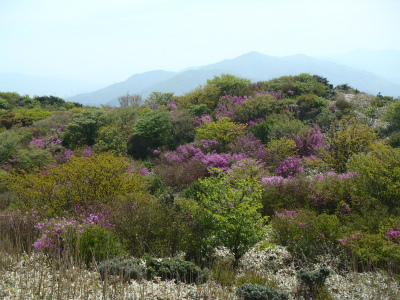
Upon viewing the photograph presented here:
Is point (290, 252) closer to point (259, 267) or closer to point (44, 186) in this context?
point (259, 267)

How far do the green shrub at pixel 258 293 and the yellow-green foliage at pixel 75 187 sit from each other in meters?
6.60

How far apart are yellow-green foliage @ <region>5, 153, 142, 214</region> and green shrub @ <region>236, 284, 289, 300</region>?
260 inches

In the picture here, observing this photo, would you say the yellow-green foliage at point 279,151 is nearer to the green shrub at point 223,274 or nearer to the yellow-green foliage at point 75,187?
the yellow-green foliage at point 75,187

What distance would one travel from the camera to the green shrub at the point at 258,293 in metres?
5.84

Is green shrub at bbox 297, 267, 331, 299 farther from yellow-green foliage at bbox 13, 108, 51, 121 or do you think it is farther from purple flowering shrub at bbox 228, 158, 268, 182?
yellow-green foliage at bbox 13, 108, 51, 121

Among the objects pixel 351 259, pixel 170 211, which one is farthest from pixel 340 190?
pixel 170 211

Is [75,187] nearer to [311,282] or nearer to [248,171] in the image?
[248,171]

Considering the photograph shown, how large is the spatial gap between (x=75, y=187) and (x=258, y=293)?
8.02m

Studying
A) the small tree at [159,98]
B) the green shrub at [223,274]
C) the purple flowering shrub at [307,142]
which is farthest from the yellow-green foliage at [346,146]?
the small tree at [159,98]

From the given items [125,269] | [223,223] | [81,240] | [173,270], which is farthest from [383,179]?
[81,240]

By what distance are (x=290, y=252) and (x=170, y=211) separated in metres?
3.95

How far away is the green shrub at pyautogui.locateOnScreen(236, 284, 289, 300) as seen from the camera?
584 centimetres

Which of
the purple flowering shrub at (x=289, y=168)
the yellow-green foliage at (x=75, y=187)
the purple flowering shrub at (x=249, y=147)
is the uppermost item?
the yellow-green foliage at (x=75, y=187)

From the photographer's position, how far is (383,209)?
9320 mm
